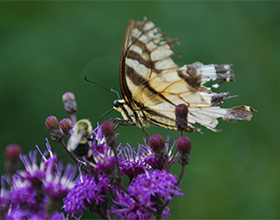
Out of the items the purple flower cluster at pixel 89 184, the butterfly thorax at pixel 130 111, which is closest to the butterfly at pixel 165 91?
the butterfly thorax at pixel 130 111

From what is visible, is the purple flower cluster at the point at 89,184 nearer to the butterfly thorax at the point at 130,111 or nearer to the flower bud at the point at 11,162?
the flower bud at the point at 11,162

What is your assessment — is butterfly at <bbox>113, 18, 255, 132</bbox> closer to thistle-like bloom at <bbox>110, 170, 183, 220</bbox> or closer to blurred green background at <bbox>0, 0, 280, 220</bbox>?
thistle-like bloom at <bbox>110, 170, 183, 220</bbox>

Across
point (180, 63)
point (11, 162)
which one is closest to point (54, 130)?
point (11, 162)

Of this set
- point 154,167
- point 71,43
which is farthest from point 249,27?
point 154,167

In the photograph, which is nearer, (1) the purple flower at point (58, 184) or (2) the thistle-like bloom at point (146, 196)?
(1) the purple flower at point (58, 184)

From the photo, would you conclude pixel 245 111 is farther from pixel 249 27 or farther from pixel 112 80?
pixel 249 27
